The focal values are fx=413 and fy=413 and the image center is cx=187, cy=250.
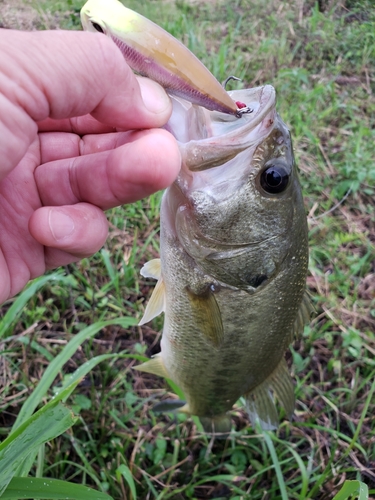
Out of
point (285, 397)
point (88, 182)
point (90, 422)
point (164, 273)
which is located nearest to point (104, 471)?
point (90, 422)

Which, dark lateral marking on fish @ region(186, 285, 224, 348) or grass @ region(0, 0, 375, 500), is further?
grass @ region(0, 0, 375, 500)

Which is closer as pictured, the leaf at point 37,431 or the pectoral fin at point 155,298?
the leaf at point 37,431

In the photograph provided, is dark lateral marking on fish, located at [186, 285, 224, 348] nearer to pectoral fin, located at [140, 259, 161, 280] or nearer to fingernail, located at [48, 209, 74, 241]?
pectoral fin, located at [140, 259, 161, 280]

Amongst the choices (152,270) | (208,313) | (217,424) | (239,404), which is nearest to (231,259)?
(208,313)

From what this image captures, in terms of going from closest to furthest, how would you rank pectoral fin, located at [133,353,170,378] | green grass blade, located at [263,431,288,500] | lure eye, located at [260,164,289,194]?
lure eye, located at [260,164,289,194], green grass blade, located at [263,431,288,500], pectoral fin, located at [133,353,170,378]

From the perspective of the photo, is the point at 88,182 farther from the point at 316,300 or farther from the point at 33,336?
the point at 316,300

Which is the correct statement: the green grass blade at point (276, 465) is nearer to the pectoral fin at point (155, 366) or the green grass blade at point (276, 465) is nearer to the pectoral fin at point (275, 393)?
the pectoral fin at point (275, 393)

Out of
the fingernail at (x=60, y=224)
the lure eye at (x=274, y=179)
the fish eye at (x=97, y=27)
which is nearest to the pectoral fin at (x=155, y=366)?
the fingernail at (x=60, y=224)

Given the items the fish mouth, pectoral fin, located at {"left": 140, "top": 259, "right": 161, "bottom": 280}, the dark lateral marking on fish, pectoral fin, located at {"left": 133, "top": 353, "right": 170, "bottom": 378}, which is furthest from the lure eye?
pectoral fin, located at {"left": 133, "top": 353, "right": 170, "bottom": 378}
